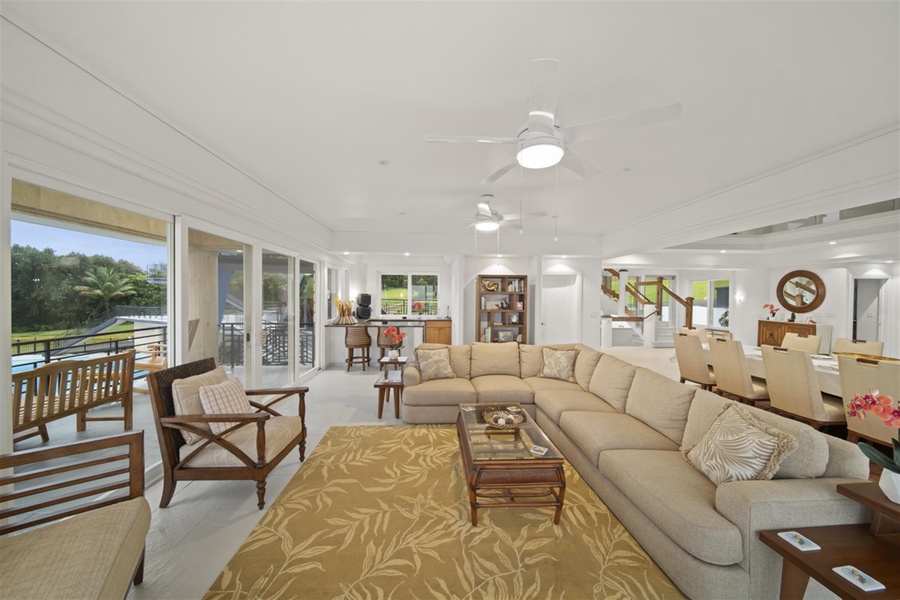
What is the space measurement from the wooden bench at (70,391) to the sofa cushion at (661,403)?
4.14 metres

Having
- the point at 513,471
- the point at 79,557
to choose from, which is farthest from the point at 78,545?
the point at 513,471

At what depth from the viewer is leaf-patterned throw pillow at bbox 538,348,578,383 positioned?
167 inches

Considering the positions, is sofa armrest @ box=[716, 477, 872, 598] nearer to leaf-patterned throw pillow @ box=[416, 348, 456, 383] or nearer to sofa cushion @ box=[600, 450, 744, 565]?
sofa cushion @ box=[600, 450, 744, 565]

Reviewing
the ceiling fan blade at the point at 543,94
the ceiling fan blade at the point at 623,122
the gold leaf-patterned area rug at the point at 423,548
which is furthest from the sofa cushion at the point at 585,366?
the ceiling fan blade at the point at 543,94

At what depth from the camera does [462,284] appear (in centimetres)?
712

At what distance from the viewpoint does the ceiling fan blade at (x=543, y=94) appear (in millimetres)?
1665

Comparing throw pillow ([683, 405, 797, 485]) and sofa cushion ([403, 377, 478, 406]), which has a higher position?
throw pillow ([683, 405, 797, 485])

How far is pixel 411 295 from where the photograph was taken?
364 inches

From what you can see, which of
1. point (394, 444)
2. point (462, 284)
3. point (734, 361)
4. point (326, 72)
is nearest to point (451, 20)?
point (326, 72)

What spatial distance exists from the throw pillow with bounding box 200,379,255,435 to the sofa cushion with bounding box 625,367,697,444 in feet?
10.6

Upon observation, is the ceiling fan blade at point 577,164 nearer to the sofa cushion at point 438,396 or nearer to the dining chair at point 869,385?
the sofa cushion at point 438,396

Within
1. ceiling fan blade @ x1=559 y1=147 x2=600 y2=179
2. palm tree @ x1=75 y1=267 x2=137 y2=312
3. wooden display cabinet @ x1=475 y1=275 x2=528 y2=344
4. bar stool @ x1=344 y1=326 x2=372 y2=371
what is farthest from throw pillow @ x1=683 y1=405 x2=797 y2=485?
bar stool @ x1=344 y1=326 x2=372 y2=371

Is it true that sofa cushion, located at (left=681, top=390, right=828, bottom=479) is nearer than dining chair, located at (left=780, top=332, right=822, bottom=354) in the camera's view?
Yes

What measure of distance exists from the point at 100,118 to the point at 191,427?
2.03 metres
